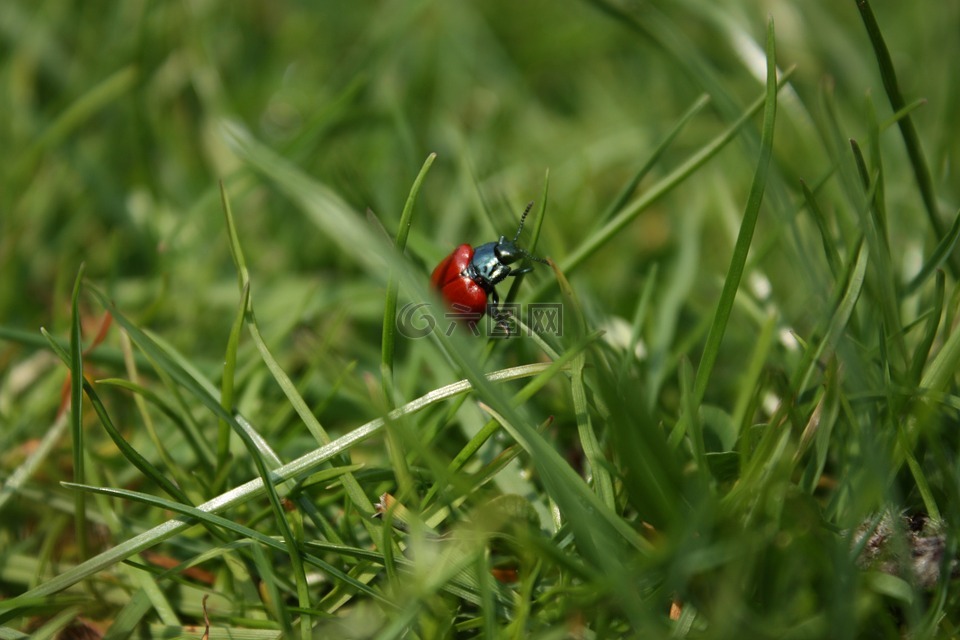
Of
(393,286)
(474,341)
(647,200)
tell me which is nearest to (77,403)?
(393,286)

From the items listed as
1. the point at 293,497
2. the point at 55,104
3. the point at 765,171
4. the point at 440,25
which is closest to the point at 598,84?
the point at 440,25

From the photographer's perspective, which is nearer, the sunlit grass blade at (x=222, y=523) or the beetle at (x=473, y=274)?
the sunlit grass blade at (x=222, y=523)

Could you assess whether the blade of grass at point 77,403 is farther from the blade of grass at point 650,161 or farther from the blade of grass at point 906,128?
the blade of grass at point 906,128

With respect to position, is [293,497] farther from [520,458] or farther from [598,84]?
[598,84]

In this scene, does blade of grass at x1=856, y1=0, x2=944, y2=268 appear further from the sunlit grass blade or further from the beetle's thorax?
the sunlit grass blade

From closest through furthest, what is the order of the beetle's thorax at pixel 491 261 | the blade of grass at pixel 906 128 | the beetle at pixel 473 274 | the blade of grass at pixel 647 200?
1. the blade of grass at pixel 906 128
2. the blade of grass at pixel 647 200
3. the beetle at pixel 473 274
4. the beetle's thorax at pixel 491 261

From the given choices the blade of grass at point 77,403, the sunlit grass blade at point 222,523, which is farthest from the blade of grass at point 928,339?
the blade of grass at point 77,403
